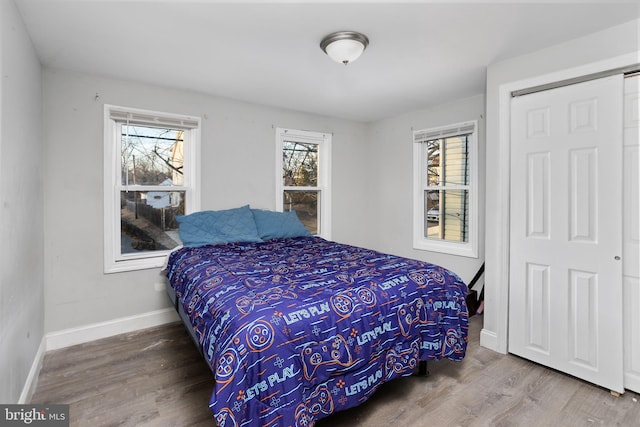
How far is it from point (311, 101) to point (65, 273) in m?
2.85

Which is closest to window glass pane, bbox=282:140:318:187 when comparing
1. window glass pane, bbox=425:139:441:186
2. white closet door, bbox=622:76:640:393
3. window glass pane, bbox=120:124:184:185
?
window glass pane, bbox=120:124:184:185

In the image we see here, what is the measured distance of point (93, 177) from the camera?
110 inches

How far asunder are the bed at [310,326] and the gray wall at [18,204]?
86cm

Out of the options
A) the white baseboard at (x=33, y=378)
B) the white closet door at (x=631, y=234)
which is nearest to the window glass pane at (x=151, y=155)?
the white baseboard at (x=33, y=378)

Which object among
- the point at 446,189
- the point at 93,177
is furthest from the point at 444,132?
the point at 93,177

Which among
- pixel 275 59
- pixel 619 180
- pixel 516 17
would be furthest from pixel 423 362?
pixel 275 59

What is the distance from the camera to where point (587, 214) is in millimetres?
Result: 2152

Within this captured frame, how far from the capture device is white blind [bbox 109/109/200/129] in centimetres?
287

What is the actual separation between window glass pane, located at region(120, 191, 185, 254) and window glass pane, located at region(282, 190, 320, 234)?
1.27 m

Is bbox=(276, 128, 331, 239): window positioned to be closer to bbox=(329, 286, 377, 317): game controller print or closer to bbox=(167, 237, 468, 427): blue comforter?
bbox=(167, 237, 468, 427): blue comforter

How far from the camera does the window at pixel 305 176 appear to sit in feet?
12.8

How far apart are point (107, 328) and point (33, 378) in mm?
764

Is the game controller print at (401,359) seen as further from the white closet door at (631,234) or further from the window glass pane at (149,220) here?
the window glass pane at (149,220)

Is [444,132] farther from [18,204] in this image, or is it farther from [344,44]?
[18,204]
